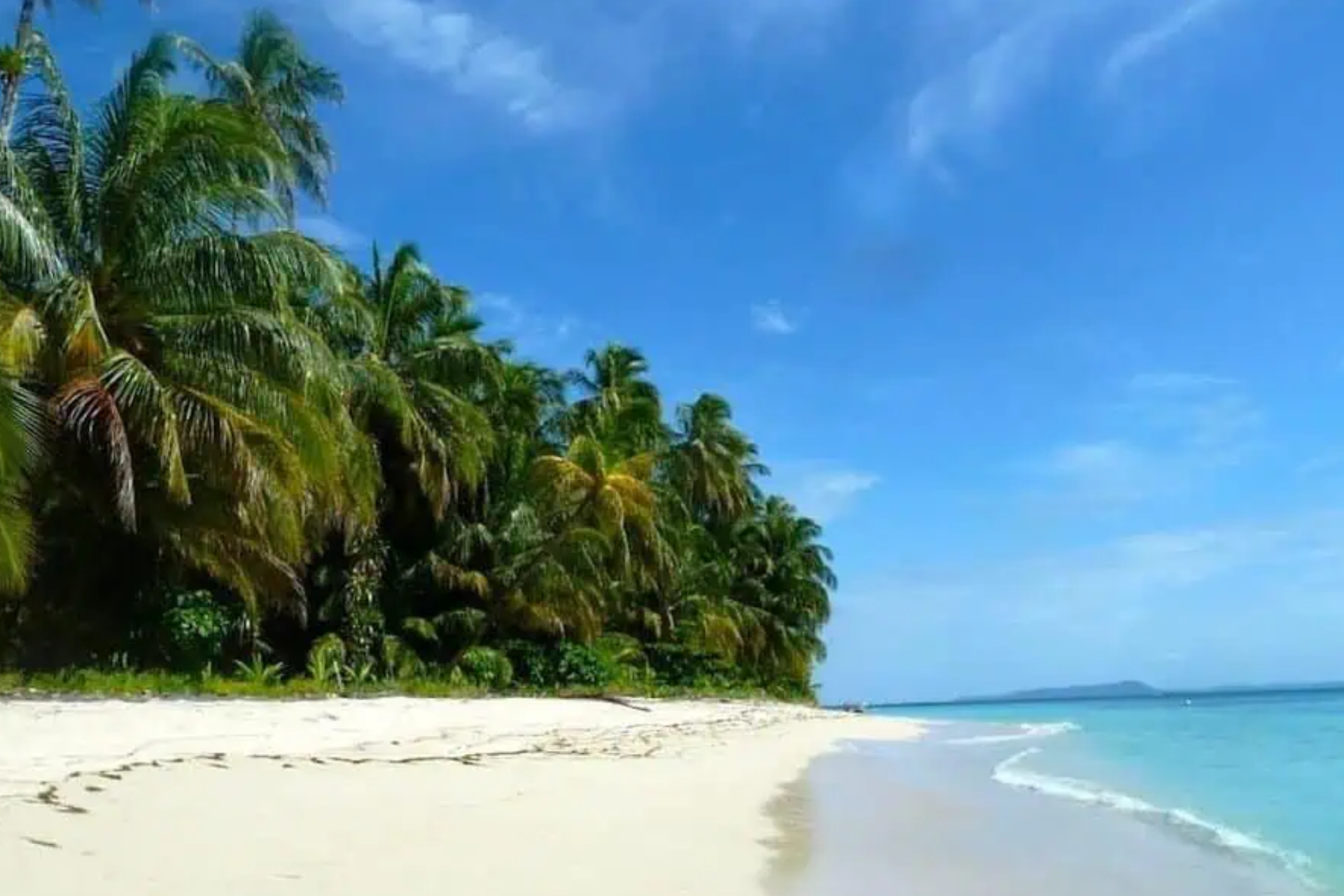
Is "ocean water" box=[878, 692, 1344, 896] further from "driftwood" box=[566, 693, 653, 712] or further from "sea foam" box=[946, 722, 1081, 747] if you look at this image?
"driftwood" box=[566, 693, 653, 712]

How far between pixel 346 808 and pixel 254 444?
713 cm

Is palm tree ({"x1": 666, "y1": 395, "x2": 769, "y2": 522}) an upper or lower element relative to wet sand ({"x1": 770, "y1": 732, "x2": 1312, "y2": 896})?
upper

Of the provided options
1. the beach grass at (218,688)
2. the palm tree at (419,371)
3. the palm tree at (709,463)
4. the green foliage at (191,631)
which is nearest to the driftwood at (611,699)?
the beach grass at (218,688)

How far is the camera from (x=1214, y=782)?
1375cm

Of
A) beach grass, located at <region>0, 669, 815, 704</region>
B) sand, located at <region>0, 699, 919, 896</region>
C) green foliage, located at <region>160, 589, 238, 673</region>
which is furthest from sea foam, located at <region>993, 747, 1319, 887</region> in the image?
green foliage, located at <region>160, 589, 238, 673</region>

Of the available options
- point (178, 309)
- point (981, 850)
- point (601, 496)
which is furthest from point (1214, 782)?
point (178, 309)

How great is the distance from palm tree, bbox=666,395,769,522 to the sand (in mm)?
24588

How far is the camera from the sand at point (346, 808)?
4.49 metres

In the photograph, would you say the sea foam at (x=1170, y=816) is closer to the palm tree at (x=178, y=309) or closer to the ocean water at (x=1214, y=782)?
the ocean water at (x=1214, y=782)

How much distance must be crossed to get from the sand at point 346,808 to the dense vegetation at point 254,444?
3026 millimetres

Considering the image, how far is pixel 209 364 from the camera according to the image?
1217cm

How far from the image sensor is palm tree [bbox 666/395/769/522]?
36.2 metres

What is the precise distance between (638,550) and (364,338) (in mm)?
→ 8853

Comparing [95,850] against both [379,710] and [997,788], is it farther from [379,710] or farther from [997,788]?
[997,788]
